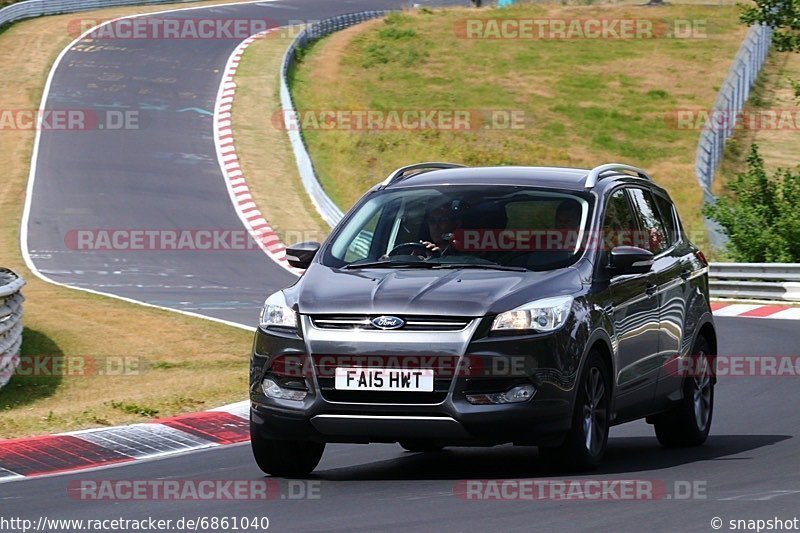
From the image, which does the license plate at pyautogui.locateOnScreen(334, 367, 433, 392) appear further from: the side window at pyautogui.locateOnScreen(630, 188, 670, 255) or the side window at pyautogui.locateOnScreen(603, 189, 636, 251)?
the side window at pyautogui.locateOnScreen(630, 188, 670, 255)

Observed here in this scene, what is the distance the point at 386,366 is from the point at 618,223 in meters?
2.27

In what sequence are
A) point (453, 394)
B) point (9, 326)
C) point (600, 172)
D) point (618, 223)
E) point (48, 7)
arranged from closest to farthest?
point (453, 394) → point (618, 223) → point (600, 172) → point (9, 326) → point (48, 7)

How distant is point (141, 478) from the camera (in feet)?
29.9

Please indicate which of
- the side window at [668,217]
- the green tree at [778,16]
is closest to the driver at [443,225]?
the side window at [668,217]

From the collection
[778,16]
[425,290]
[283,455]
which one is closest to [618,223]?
[425,290]

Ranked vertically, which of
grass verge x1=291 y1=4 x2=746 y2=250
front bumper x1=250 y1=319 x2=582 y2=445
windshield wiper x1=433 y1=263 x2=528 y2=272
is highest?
windshield wiper x1=433 y1=263 x2=528 y2=272

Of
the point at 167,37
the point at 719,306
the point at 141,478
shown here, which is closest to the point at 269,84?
the point at 167,37

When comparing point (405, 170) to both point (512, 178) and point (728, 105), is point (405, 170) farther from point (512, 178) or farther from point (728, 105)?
point (728, 105)

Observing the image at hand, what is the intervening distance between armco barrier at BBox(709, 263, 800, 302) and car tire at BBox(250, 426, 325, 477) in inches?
689

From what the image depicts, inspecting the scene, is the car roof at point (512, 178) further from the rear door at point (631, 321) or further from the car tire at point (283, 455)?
the car tire at point (283, 455)

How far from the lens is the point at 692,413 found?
10.3 meters

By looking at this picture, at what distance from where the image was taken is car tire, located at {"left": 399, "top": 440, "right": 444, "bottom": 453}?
8270 millimetres

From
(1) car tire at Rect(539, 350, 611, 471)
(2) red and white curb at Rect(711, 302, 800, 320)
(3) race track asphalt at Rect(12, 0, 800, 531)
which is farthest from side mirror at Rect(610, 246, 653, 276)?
(2) red and white curb at Rect(711, 302, 800, 320)

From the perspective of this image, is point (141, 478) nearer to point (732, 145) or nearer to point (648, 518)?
point (648, 518)
